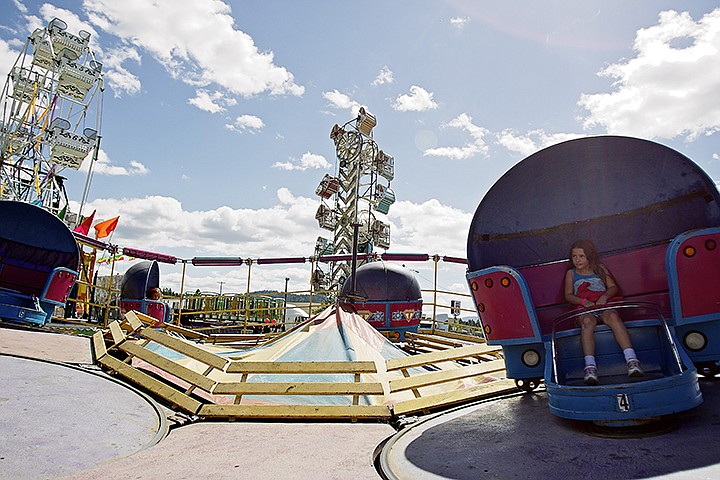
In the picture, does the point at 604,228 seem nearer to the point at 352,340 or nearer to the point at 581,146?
the point at 581,146

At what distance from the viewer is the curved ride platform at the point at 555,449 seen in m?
2.71

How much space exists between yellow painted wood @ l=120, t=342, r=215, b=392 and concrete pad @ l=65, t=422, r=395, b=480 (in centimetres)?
71

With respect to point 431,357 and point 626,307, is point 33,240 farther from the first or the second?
point 626,307

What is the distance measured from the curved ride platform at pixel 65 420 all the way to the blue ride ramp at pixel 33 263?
4303mm

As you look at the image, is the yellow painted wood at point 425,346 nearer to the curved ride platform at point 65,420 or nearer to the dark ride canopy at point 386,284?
the dark ride canopy at point 386,284

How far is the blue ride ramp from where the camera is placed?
908cm

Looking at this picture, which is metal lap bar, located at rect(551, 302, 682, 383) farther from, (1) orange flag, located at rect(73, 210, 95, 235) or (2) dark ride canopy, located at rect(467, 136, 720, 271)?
(1) orange flag, located at rect(73, 210, 95, 235)

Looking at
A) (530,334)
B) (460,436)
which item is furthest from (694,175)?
(460,436)

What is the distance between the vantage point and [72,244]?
9938 mm

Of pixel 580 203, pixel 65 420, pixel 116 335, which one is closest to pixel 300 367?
pixel 65 420

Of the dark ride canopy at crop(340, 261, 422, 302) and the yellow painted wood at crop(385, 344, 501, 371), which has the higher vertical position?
the dark ride canopy at crop(340, 261, 422, 302)

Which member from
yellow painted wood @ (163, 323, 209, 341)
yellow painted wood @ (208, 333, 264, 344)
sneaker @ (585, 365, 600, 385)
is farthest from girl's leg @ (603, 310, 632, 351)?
yellow painted wood @ (163, 323, 209, 341)

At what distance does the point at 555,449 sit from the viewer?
3.19 metres

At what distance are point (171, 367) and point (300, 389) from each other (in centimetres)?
173
